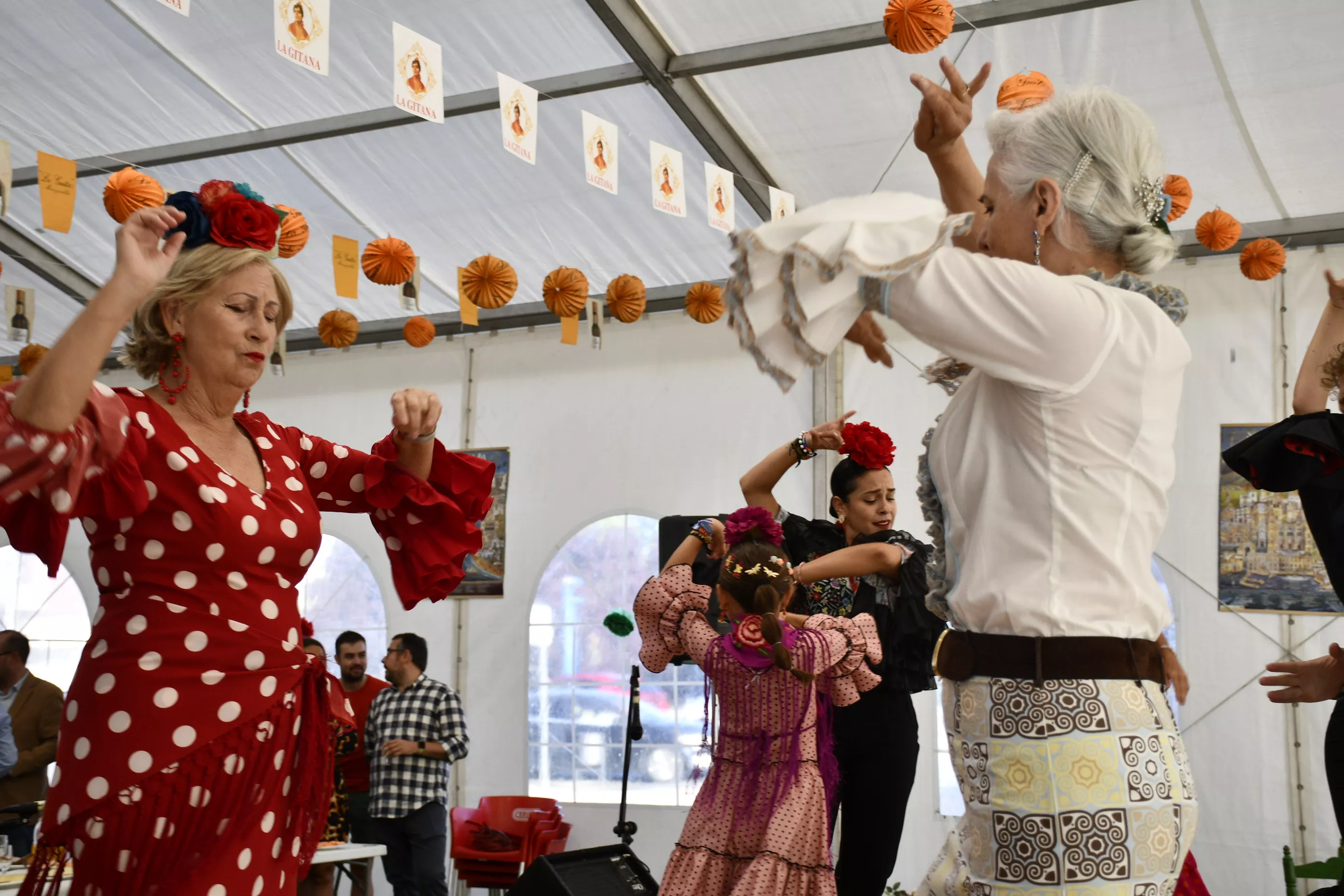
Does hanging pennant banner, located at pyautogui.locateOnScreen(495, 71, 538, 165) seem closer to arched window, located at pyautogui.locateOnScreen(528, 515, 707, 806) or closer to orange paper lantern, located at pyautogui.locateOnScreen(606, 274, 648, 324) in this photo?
orange paper lantern, located at pyautogui.locateOnScreen(606, 274, 648, 324)

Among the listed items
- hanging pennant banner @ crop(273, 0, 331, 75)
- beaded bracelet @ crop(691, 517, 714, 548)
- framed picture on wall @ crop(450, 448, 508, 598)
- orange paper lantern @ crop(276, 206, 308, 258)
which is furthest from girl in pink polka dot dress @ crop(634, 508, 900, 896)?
framed picture on wall @ crop(450, 448, 508, 598)

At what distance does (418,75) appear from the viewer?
4.42 metres

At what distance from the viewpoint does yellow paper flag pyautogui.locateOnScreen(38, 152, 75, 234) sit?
15.4 feet

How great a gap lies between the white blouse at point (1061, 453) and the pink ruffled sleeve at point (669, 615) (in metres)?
2.28

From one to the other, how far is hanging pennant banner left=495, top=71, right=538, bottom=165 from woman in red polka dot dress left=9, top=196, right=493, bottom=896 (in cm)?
314

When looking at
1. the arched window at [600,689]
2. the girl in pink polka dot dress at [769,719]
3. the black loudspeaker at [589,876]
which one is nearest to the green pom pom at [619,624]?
the arched window at [600,689]

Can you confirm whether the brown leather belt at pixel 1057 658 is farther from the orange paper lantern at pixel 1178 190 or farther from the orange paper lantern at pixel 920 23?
the orange paper lantern at pixel 920 23

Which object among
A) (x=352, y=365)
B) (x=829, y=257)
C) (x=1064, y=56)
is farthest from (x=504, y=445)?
(x=829, y=257)

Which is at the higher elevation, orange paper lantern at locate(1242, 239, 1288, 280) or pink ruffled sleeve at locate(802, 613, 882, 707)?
orange paper lantern at locate(1242, 239, 1288, 280)

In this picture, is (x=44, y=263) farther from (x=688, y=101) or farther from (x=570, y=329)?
(x=688, y=101)

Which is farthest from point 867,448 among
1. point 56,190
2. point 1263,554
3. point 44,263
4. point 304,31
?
point 44,263

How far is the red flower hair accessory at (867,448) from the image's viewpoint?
3723 mm

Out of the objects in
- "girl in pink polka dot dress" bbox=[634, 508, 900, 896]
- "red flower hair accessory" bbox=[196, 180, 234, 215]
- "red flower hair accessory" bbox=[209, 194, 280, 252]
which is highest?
"red flower hair accessory" bbox=[196, 180, 234, 215]

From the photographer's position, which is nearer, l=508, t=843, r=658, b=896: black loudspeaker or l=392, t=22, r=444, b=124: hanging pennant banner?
l=508, t=843, r=658, b=896: black loudspeaker
